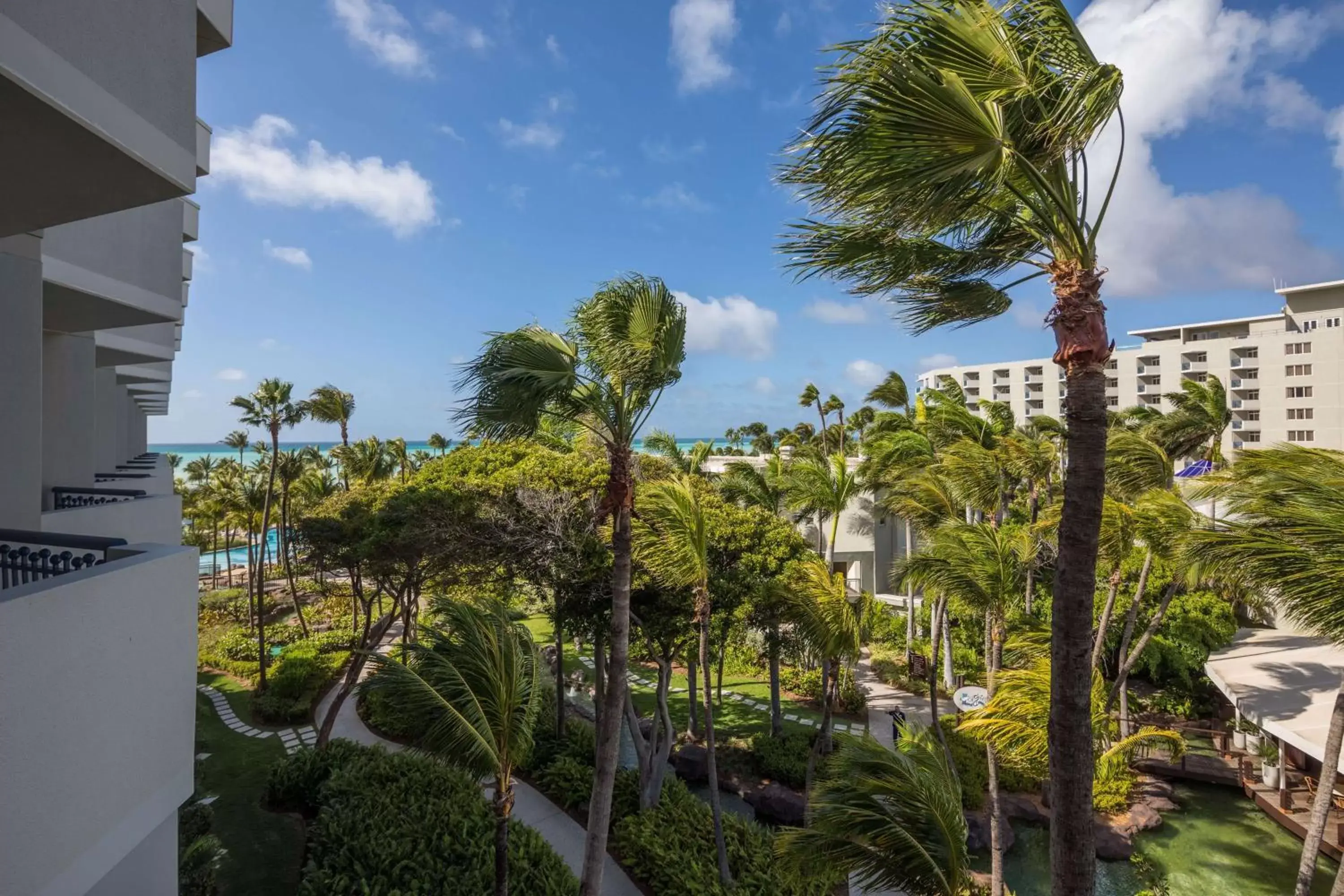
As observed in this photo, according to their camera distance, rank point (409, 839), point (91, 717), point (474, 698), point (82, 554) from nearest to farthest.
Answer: point (91, 717)
point (82, 554)
point (474, 698)
point (409, 839)

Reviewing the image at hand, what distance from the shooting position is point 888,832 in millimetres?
5172

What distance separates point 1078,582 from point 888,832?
295 centimetres

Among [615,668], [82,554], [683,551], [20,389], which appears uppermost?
[20,389]

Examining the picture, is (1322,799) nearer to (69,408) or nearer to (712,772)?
(712,772)

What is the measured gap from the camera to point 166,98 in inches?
169

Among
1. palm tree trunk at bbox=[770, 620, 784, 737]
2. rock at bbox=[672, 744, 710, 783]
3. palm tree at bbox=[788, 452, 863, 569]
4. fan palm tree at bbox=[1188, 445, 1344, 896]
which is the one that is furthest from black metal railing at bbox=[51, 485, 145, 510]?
palm tree at bbox=[788, 452, 863, 569]

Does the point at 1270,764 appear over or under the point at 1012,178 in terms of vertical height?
under

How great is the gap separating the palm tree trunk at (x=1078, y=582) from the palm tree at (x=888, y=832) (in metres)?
1.36

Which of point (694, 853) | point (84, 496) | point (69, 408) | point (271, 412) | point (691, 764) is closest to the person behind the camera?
point (84, 496)

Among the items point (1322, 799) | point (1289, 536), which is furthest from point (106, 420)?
point (1322, 799)

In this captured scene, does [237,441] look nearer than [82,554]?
No

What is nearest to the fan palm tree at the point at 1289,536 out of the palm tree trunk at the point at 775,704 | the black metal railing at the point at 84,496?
the palm tree trunk at the point at 775,704

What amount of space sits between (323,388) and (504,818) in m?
34.4

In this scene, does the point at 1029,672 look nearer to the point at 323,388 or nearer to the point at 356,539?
the point at 356,539
